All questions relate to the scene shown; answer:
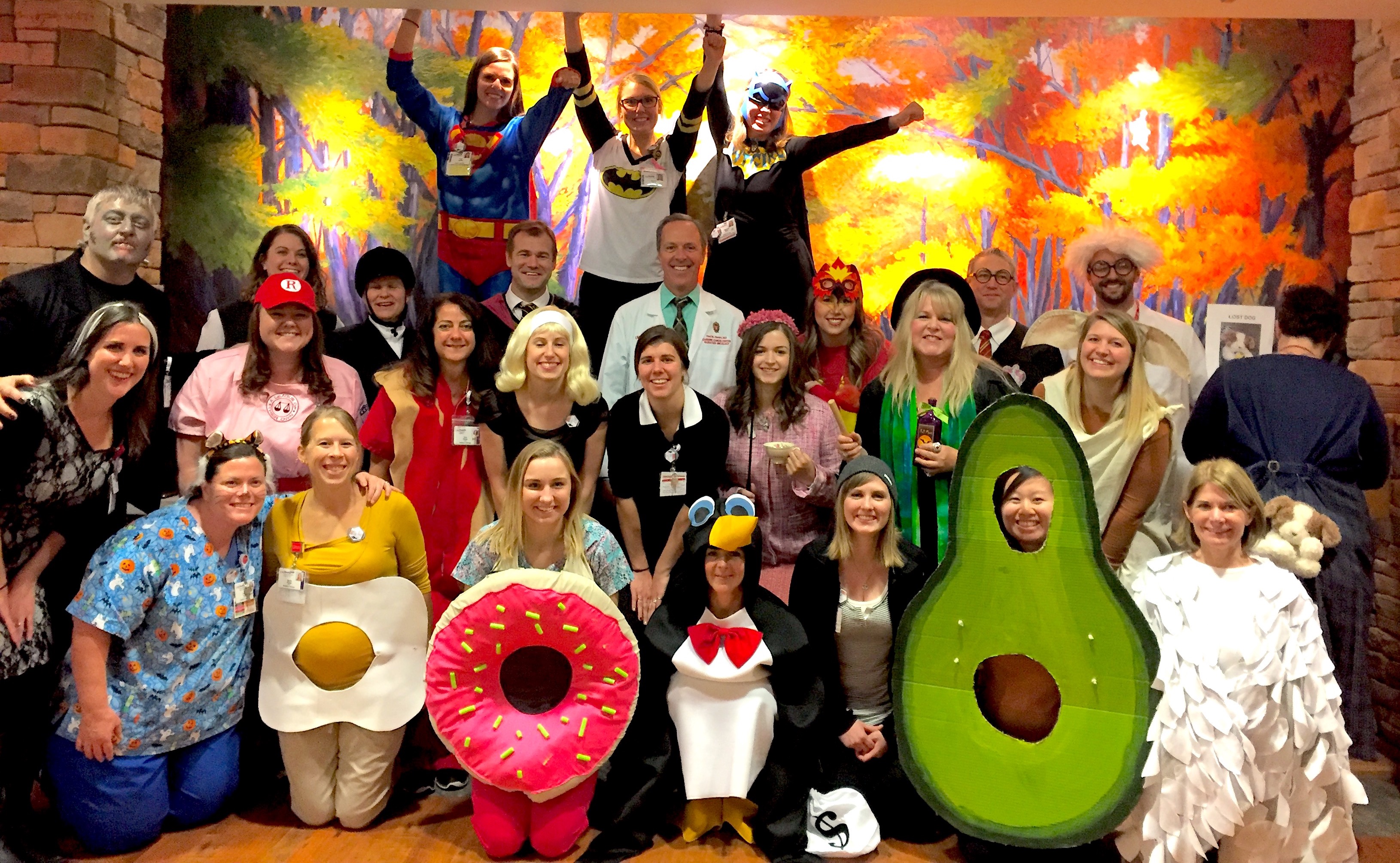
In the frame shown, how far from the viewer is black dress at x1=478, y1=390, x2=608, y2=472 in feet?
12.6

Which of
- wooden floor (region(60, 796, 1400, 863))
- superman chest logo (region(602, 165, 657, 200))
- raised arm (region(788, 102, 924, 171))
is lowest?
wooden floor (region(60, 796, 1400, 863))

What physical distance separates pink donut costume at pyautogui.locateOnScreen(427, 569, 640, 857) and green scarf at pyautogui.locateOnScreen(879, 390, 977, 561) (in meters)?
1.25

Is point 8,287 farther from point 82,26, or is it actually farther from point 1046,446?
point 1046,446

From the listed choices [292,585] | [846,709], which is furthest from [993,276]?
[292,585]

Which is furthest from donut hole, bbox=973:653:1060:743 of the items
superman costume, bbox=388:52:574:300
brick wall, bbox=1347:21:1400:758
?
superman costume, bbox=388:52:574:300

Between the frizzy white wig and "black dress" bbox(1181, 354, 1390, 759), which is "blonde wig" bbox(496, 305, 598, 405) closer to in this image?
the frizzy white wig

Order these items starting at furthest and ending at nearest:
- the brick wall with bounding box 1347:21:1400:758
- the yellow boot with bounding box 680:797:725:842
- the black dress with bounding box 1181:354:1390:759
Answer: the brick wall with bounding box 1347:21:1400:758, the black dress with bounding box 1181:354:1390:759, the yellow boot with bounding box 680:797:725:842

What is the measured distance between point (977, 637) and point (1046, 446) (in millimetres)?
674

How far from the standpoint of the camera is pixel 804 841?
10.7ft

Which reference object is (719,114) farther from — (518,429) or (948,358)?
(518,429)

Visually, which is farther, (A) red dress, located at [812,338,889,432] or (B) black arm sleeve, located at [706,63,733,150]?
(B) black arm sleeve, located at [706,63,733,150]

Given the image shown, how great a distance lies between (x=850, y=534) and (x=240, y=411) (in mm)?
2430

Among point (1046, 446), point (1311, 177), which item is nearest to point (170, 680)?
point (1046, 446)

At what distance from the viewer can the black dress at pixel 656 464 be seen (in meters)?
3.87
